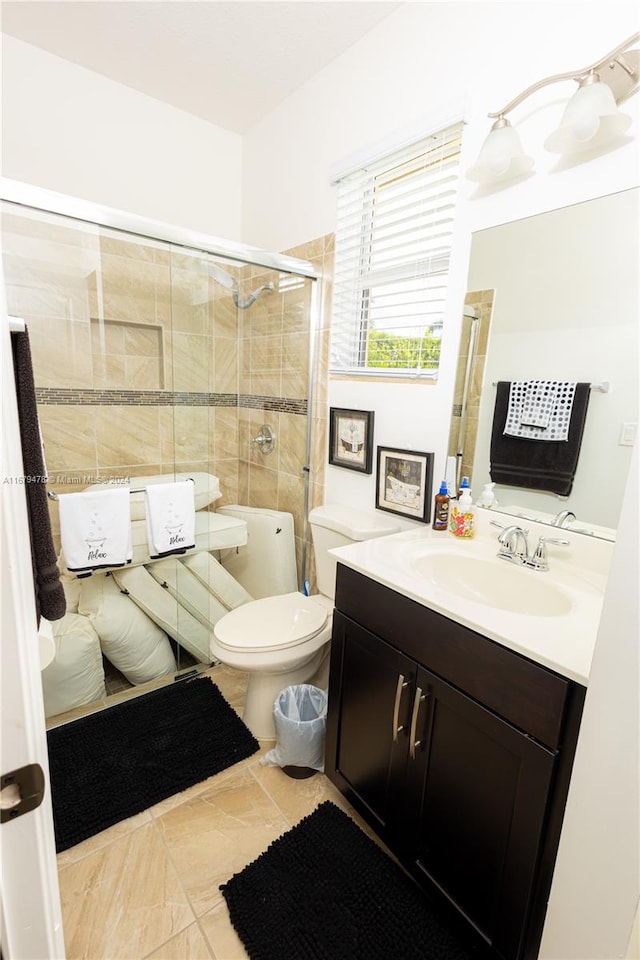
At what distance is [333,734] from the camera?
4.98 ft

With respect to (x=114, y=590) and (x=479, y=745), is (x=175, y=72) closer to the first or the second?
(x=114, y=590)

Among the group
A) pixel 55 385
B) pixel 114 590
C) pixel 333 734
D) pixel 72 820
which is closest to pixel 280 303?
pixel 55 385

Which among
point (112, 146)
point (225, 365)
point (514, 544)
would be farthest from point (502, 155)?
point (112, 146)

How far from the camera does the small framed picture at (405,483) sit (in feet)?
5.58

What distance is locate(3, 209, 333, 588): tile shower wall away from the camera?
1.82m

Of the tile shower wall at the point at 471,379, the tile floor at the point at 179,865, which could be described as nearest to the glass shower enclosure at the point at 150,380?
the tile floor at the point at 179,865

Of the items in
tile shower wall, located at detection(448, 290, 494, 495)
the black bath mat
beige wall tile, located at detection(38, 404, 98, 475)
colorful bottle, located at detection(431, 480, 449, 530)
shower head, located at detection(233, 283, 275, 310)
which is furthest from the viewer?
shower head, located at detection(233, 283, 275, 310)

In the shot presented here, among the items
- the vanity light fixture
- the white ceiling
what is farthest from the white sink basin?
the white ceiling

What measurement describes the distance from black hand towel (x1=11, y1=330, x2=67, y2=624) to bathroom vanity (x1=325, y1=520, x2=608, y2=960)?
76 centimetres

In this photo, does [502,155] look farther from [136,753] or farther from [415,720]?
[136,753]

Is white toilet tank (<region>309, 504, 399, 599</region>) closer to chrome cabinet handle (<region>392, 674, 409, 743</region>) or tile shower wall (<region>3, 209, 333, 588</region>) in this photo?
tile shower wall (<region>3, 209, 333, 588</region>)

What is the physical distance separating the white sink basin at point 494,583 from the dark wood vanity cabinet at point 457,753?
0.22 meters

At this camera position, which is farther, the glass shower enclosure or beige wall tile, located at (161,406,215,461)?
beige wall tile, located at (161,406,215,461)

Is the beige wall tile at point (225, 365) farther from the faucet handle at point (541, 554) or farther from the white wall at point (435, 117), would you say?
the faucet handle at point (541, 554)
